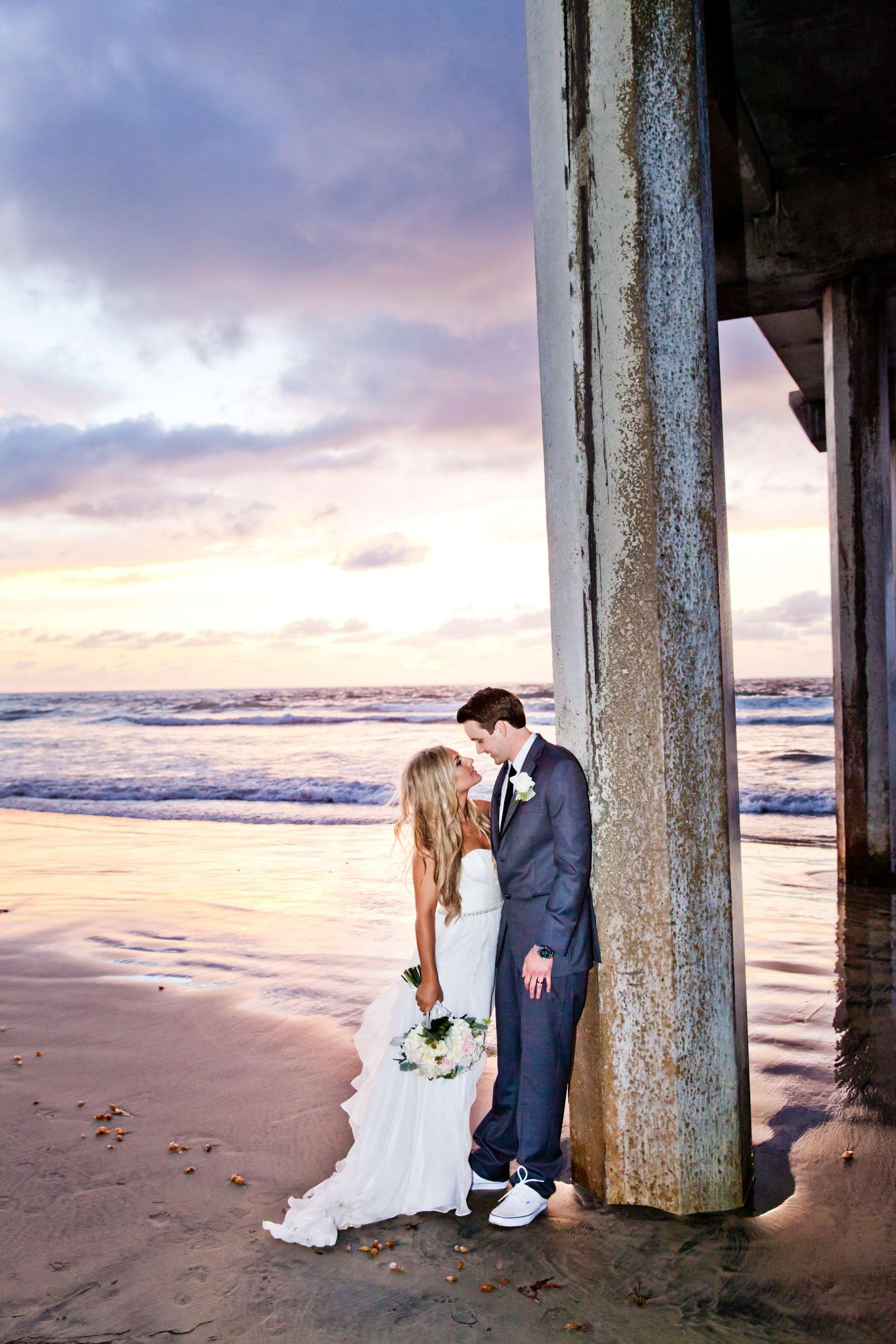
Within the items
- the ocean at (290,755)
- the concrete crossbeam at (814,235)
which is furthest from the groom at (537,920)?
the concrete crossbeam at (814,235)

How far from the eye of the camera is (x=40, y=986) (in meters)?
6.02

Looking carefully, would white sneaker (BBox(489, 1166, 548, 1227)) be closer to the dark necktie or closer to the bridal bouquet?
the bridal bouquet

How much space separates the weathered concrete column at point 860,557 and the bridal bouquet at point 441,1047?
6497 millimetres

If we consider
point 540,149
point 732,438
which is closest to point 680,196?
point 540,149

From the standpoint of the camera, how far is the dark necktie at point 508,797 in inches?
131

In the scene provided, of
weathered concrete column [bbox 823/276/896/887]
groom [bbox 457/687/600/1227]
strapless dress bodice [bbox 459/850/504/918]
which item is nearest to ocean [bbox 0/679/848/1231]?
strapless dress bodice [bbox 459/850/504/918]

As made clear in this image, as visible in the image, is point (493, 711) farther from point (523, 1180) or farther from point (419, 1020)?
point (523, 1180)

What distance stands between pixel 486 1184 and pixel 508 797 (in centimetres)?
143

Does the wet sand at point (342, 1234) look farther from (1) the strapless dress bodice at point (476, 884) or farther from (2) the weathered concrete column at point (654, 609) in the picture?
(1) the strapless dress bodice at point (476, 884)

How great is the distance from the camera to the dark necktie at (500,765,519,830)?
3.34 metres

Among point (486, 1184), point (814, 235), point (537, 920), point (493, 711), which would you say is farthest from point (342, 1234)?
point (814, 235)

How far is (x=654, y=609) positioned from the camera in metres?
3.10

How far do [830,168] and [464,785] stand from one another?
815 centimetres

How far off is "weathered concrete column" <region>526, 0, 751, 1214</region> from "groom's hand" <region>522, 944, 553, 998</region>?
0.19 meters
